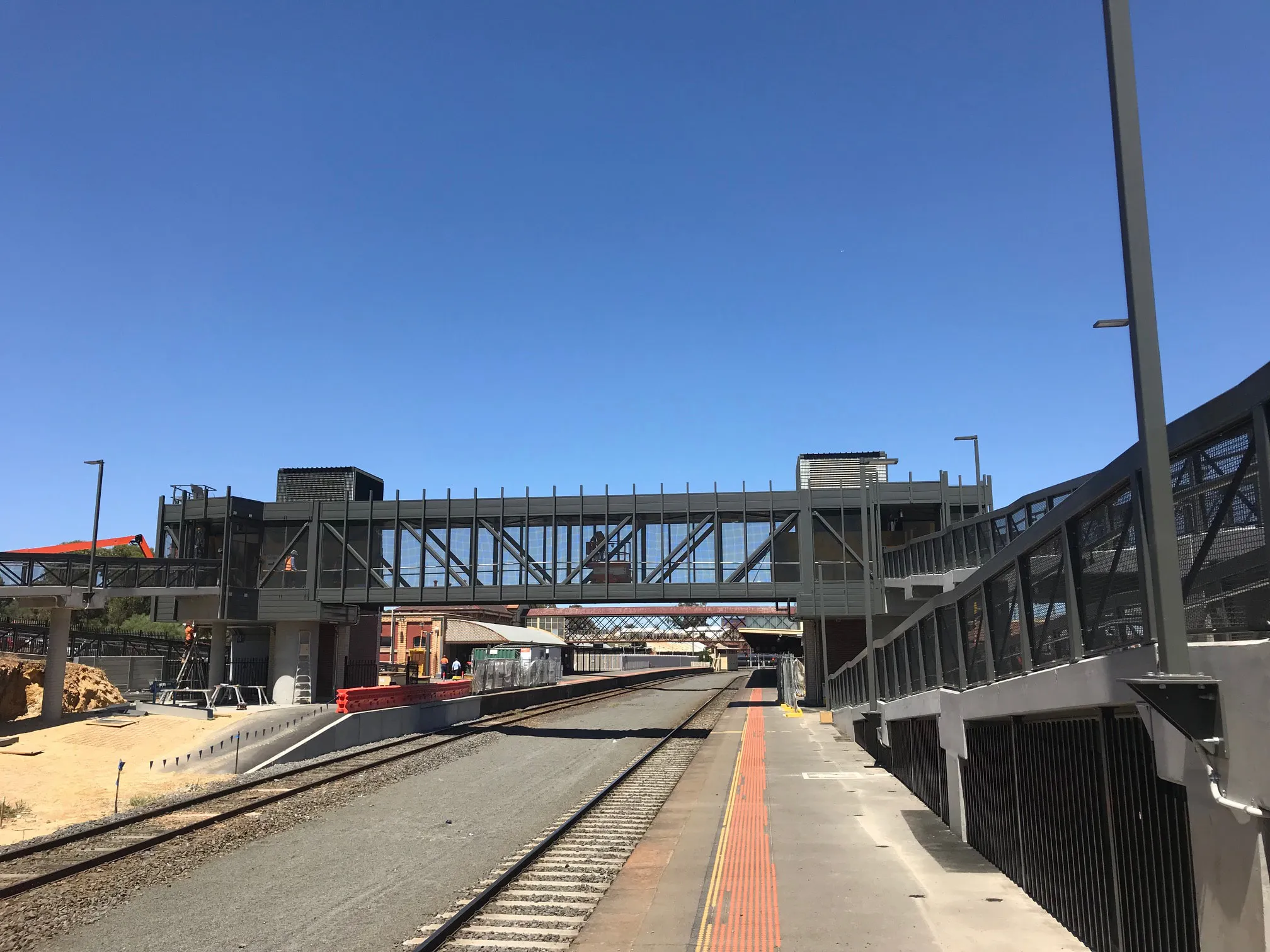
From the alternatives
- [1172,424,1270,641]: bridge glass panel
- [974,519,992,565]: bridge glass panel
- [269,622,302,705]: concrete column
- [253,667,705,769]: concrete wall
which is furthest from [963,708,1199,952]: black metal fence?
[269,622,302,705]: concrete column

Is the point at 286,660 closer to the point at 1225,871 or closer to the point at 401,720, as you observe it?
the point at 401,720

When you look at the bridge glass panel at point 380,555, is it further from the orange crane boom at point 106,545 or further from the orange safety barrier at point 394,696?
the orange crane boom at point 106,545

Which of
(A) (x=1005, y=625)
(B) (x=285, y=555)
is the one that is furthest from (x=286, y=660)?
(A) (x=1005, y=625)

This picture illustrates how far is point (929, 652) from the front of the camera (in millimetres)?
15258

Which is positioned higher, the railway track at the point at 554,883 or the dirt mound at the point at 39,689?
the dirt mound at the point at 39,689

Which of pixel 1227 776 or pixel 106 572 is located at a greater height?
pixel 106 572

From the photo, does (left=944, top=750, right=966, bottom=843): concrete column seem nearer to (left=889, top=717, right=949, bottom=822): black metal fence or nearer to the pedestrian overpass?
the pedestrian overpass

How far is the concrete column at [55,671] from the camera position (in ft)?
108

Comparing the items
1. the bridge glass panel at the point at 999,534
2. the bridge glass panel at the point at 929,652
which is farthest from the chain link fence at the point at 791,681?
the bridge glass panel at the point at 929,652

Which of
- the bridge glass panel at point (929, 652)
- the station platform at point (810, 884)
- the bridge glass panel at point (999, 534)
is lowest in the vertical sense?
the station platform at point (810, 884)

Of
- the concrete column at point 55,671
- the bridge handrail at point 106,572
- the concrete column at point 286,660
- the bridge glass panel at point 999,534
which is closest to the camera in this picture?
the bridge glass panel at point 999,534

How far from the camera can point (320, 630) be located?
1725 inches

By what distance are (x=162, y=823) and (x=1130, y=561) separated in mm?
16983

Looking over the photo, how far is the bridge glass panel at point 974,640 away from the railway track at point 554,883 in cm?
544
